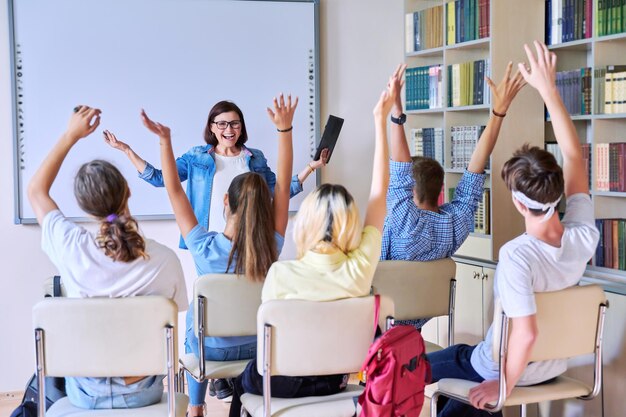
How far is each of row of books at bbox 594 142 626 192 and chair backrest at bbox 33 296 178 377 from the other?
7.53ft

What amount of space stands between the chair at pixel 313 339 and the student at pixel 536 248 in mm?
407

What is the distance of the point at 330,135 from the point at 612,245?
164cm

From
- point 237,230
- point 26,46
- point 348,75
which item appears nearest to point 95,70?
point 26,46

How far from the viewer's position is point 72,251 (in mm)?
2562

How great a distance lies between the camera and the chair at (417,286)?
10.8 ft

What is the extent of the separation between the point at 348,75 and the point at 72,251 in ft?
9.81

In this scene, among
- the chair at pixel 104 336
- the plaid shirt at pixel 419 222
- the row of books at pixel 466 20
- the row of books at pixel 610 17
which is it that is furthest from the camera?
the row of books at pixel 466 20

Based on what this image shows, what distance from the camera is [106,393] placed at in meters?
2.62

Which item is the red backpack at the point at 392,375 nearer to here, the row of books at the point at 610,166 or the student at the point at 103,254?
the student at the point at 103,254

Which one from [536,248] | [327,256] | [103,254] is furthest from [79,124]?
[536,248]

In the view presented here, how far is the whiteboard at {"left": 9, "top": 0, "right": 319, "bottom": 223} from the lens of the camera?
4609 millimetres

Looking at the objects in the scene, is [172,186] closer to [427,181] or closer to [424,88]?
[427,181]

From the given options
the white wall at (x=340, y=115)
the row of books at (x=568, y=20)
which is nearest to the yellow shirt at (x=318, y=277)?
the row of books at (x=568, y=20)

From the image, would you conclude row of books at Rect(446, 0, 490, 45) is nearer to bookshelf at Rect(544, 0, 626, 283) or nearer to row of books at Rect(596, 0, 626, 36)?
bookshelf at Rect(544, 0, 626, 283)
